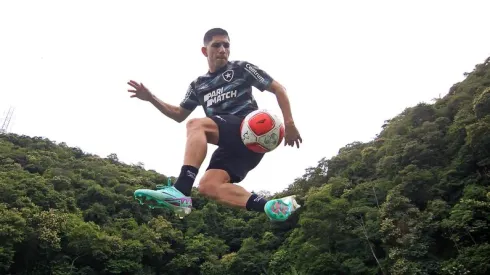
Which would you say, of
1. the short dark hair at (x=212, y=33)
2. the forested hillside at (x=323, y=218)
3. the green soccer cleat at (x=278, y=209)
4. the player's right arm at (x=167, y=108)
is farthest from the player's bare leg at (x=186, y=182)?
the forested hillside at (x=323, y=218)

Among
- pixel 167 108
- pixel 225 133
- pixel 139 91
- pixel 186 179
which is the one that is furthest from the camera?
pixel 167 108

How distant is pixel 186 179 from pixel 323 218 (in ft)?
108

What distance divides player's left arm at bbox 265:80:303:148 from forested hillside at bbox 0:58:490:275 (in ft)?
67.1

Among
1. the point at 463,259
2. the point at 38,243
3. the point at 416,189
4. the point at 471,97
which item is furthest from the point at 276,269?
the point at 471,97

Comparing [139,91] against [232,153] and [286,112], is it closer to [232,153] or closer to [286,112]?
[232,153]

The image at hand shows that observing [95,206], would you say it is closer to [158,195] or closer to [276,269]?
[276,269]

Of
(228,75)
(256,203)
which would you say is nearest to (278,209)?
(256,203)

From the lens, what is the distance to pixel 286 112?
10.9 feet

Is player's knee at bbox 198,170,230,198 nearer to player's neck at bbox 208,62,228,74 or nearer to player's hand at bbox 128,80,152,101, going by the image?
player's neck at bbox 208,62,228,74

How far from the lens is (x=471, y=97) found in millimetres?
35844

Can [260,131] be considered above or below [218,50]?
below

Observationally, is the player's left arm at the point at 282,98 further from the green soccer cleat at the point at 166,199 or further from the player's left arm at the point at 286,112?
the green soccer cleat at the point at 166,199

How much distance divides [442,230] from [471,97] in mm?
14264

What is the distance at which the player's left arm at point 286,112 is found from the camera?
323 cm
